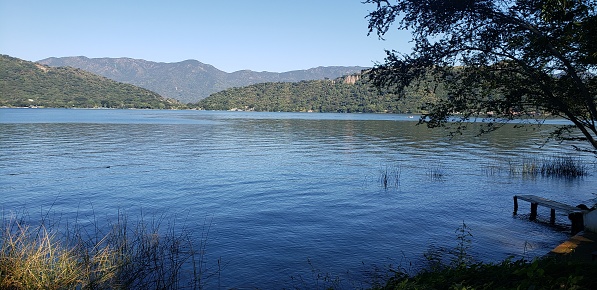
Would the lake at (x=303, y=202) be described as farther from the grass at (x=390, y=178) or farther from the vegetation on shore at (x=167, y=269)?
the vegetation on shore at (x=167, y=269)

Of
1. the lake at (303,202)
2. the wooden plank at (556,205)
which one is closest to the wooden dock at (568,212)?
the wooden plank at (556,205)

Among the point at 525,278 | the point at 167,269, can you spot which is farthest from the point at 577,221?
the point at 167,269

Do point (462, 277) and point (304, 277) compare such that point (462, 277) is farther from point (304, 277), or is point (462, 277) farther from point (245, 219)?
point (245, 219)

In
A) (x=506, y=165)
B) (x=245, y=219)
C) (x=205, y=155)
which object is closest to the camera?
(x=245, y=219)

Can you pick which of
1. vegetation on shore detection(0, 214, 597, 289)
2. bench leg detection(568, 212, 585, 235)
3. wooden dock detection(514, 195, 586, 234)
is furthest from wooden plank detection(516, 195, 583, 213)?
vegetation on shore detection(0, 214, 597, 289)

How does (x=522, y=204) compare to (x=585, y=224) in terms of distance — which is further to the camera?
(x=522, y=204)

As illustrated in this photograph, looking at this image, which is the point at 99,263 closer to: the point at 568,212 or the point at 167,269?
the point at 167,269

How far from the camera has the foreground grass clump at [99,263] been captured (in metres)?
9.64

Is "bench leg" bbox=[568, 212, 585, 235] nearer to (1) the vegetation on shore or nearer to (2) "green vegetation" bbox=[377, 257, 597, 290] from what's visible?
(1) the vegetation on shore

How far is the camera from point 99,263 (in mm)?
10930

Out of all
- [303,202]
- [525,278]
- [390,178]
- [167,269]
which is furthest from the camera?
[390,178]

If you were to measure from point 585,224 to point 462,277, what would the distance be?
10.1m

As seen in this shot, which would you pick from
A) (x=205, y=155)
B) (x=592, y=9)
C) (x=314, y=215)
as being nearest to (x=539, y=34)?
(x=592, y=9)

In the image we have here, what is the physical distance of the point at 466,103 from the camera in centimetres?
1395
